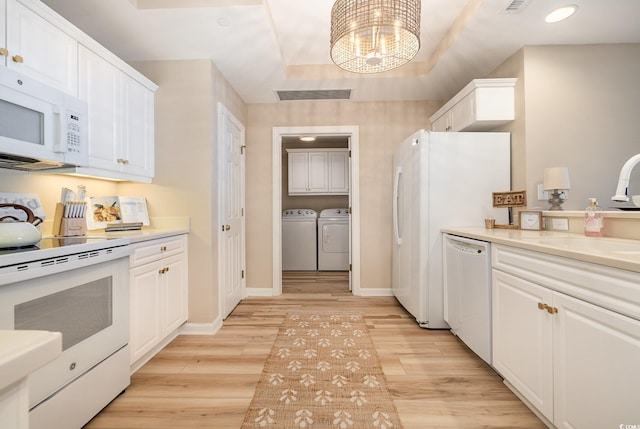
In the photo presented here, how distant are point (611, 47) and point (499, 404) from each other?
2787mm

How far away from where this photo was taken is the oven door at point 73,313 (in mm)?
1186

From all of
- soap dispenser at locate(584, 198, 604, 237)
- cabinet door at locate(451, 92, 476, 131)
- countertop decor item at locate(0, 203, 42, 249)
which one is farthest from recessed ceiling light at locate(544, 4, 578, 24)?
countertop decor item at locate(0, 203, 42, 249)

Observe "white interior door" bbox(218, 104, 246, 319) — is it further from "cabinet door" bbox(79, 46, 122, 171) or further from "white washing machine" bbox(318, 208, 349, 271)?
"white washing machine" bbox(318, 208, 349, 271)

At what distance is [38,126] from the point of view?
156cm

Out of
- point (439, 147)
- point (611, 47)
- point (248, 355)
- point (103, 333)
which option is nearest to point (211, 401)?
point (248, 355)

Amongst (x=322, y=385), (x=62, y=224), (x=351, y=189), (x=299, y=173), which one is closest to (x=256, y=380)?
(x=322, y=385)

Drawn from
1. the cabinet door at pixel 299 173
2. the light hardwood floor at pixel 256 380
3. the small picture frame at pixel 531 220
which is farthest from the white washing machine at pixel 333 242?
the small picture frame at pixel 531 220

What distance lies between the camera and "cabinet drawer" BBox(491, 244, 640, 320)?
3.36ft

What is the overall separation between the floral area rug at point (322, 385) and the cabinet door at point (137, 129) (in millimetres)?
1772

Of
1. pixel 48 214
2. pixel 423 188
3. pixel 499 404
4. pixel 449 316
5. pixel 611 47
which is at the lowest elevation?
pixel 499 404

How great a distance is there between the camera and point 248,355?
2240 mm

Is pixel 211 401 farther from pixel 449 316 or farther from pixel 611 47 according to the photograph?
pixel 611 47

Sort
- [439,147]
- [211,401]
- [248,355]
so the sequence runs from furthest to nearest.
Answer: [439,147] < [248,355] < [211,401]

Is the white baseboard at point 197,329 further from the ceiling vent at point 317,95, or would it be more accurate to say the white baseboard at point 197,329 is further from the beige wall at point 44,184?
the ceiling vent at point 317,95
